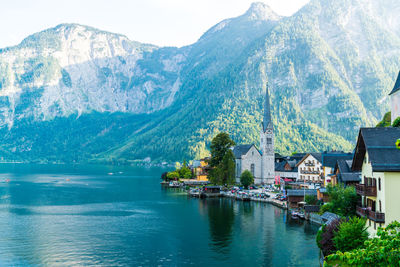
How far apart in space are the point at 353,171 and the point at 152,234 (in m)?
38.9

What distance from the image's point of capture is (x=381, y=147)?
40.9 m

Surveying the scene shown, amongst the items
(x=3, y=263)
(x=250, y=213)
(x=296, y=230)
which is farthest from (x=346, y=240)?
(x=250, y=213)

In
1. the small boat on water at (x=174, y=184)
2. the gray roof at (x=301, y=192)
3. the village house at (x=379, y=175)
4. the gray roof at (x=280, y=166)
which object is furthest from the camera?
the small boat on water at (x=174, y=184)

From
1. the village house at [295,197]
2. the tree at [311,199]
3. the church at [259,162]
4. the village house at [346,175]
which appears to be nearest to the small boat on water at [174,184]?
the church at [259,162]

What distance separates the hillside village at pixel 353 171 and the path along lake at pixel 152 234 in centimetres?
1249

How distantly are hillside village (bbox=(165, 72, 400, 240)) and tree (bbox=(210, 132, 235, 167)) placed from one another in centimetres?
777

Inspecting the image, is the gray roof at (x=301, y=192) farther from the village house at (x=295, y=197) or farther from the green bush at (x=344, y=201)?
the green bush at (x=344, y=201)

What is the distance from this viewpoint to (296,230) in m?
78.9

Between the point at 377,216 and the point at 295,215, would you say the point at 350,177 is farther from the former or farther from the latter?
the point at 377,216

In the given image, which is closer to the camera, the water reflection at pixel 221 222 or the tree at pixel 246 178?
the water reflection at pixel 221 222

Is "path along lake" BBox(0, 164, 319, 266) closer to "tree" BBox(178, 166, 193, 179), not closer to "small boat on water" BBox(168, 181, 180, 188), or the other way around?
"small boat on water" BBox(168, 181, 180, 188)

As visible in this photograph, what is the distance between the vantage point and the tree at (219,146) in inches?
6240

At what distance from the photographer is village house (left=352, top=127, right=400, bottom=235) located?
38.7 meters

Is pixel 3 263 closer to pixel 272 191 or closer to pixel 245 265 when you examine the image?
pixel 245 265
